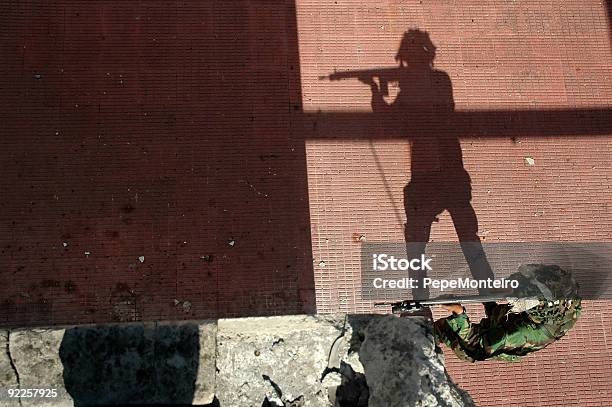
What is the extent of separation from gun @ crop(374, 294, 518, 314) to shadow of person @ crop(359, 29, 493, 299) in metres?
0.24

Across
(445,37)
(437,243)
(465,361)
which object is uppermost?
(445,37)

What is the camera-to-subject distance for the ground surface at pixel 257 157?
187 inches

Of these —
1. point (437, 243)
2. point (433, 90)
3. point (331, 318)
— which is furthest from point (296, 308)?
point (433, 90)

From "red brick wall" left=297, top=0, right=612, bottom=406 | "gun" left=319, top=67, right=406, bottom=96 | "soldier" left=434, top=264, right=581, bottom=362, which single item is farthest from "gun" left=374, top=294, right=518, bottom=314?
"gun" left=319, top=67, right=406, bottom=96

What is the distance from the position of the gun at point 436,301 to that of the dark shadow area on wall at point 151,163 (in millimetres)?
766

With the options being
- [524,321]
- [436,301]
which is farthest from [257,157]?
[524,321]

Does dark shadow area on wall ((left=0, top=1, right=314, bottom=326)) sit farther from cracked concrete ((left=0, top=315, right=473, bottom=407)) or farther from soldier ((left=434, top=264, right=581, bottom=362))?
soldier ((left=434, top=264, right=581, bottom=362))

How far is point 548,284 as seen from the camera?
12.8ft

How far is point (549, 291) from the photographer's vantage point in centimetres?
387

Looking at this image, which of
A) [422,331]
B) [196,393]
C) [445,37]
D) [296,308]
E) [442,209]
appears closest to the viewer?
[422,331]

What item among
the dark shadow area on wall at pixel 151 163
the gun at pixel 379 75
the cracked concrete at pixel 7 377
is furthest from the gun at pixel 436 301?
the cracked concrete at pixel 7 377

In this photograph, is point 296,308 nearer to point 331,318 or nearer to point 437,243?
point 331,318

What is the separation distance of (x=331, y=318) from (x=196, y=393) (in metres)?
1.15

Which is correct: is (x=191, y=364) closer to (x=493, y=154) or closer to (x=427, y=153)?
(x=427, y=153)
